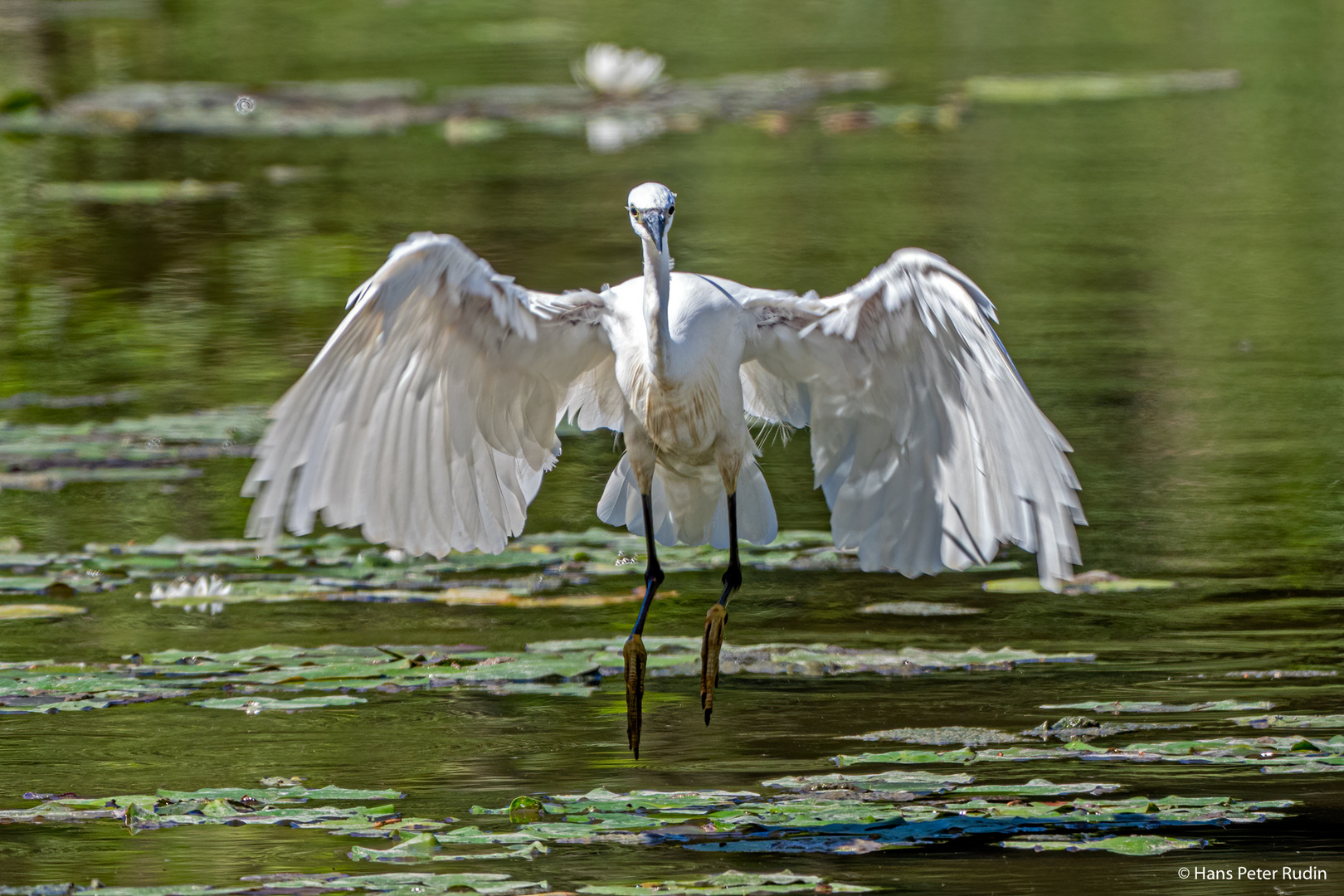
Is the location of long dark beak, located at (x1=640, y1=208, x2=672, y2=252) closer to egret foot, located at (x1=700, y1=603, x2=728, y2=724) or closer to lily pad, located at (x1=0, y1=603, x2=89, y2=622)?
egret foot, located at (x1=700, y1=603, x2=728, y2=724)

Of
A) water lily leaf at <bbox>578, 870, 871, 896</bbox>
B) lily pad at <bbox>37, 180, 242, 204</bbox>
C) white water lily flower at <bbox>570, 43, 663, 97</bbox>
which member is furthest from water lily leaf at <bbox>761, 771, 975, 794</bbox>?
white water lily flower at <bbox>570, 43, 663, 97</bbox>

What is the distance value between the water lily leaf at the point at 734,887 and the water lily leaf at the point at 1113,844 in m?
0.46

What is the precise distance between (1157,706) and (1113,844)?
3.45 feet

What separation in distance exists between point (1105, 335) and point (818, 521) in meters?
3.35

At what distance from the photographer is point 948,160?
52.5 ft

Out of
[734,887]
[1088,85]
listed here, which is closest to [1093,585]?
[734,887]

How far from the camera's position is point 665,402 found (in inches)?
235

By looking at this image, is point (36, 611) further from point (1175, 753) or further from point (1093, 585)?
point (1175, 753)

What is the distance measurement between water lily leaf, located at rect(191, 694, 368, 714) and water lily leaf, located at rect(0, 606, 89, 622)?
1122 mm

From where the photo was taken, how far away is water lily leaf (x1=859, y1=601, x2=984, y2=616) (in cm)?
675

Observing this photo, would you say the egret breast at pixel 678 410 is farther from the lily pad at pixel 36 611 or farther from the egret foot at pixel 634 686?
the lily pad at pixel 36 611

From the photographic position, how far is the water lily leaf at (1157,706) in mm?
5566

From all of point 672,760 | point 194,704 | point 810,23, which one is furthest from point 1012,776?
point 810,23

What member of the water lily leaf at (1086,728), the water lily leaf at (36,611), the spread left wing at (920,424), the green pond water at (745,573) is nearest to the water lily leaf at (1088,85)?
the green pond water at (745,573)
